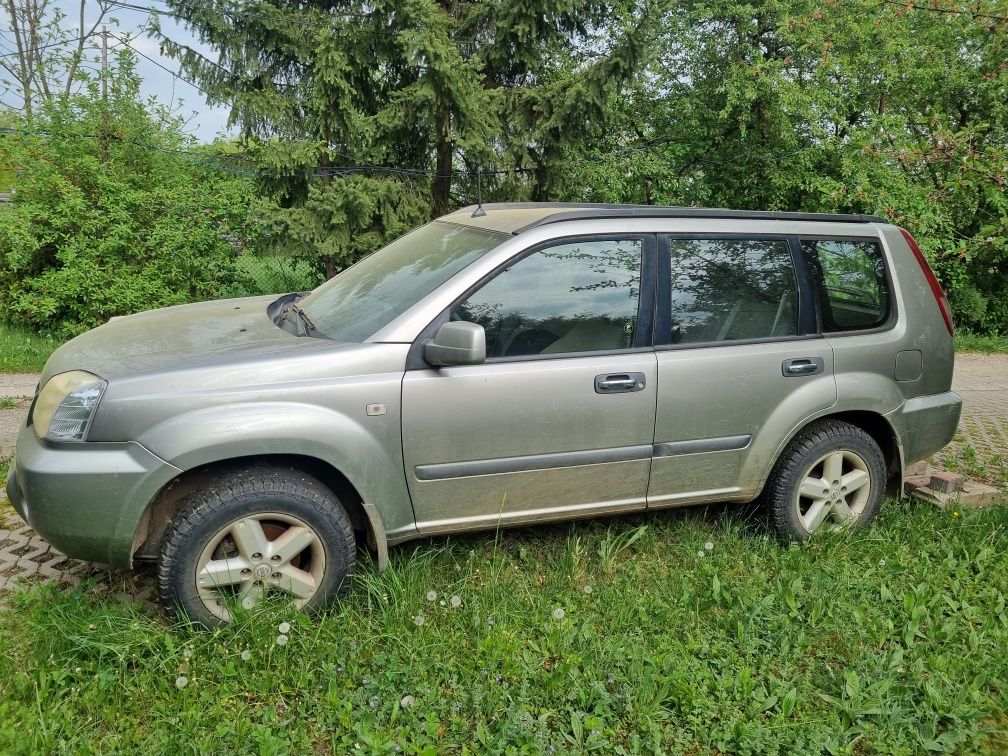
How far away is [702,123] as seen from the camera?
11.9m

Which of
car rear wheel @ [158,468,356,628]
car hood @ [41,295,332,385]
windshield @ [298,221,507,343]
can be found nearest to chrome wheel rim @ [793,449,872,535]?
windshield @ [298,221,507,343]

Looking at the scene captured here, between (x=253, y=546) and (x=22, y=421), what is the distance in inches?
150

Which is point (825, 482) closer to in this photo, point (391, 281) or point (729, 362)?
point (729, 362)

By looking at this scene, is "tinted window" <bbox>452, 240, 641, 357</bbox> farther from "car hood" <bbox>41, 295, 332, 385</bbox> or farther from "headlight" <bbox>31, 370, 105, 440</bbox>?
"headlight" <bbox>31, 370, 105, 440</bbox>

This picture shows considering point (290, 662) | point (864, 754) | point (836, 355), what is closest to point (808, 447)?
point (836, 355)

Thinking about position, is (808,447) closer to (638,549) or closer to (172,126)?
(638,549)

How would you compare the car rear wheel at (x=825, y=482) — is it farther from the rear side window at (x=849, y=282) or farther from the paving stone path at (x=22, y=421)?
the paving stone path at (x=22, y=421)

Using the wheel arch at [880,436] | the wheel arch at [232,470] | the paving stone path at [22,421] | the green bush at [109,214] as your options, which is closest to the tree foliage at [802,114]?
the paving stone path at [22,421]

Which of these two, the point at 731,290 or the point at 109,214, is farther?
the point at 109,214

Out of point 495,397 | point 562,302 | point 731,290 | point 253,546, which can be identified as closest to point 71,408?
point 253,546

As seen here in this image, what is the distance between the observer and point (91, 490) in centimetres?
298

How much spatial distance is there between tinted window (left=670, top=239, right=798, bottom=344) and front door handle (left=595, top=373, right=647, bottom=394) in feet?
0.99

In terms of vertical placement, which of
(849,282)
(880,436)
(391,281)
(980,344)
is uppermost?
(391,281)

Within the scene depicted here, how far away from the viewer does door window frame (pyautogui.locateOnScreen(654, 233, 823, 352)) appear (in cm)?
379
